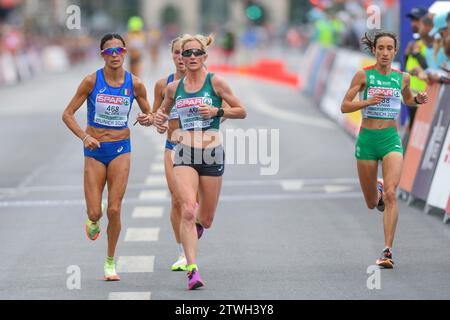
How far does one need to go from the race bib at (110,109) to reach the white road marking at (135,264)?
1.24 metres

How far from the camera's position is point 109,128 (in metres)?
10.6

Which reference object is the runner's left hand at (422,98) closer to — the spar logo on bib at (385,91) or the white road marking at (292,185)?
the spar logo on bib at (385,91)

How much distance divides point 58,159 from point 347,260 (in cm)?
1070

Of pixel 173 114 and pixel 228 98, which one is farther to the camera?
pixel 173 114

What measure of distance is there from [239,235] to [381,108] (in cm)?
226

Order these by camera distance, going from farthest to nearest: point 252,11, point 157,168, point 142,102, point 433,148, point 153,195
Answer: point 252,11, point 157,168, point 153,195, point 433,148, point 142,102

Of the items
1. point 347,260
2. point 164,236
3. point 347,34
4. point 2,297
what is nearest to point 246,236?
point 164,236

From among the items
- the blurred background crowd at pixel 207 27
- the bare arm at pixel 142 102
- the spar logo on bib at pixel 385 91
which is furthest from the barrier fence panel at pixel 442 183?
the bare arm at pixel 142 102

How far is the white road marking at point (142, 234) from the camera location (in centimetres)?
1274

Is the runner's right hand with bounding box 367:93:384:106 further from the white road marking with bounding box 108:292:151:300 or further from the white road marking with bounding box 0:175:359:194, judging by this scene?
the white road marking with bounding box 0:175:359:194

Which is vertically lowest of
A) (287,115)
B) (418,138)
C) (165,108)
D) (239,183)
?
(287,115)

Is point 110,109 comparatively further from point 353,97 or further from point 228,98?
point 353,97

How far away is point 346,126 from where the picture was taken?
24578 mm


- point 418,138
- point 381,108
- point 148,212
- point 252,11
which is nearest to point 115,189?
point 381,108
